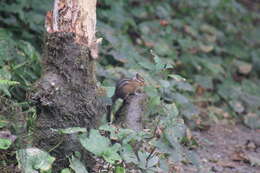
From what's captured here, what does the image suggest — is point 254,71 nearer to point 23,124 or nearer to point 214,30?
point 214,30

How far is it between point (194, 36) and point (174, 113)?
3.32 metres

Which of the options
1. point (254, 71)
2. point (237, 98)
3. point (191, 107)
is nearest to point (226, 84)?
point (237, 98)

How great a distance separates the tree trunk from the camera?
10.4ft

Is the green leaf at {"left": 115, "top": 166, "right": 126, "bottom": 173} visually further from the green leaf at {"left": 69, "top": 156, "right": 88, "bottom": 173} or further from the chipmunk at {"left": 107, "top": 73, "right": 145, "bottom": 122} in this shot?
the chipmunk at {"left": 107, "top": 73, "right": 145, "bottom": 122}

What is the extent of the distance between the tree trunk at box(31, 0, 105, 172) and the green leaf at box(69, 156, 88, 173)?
13 centimetres

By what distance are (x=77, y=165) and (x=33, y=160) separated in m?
0.26

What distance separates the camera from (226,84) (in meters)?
6.16

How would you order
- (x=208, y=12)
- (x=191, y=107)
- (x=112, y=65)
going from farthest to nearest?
1. (x=208, y=12)
2. (x=112, y=65)
3. (x=191, y=107)

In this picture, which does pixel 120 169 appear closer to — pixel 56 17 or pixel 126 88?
pixel 126 88

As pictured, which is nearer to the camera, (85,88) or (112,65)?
(85,88)

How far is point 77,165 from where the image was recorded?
3016mm

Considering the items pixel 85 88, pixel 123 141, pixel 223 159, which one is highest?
pixel 85 88

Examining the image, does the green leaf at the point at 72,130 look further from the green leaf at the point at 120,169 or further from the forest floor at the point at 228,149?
the forest floor at the point at 228,149

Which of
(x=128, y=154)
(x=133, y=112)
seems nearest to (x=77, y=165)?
(x=128, y=154)
